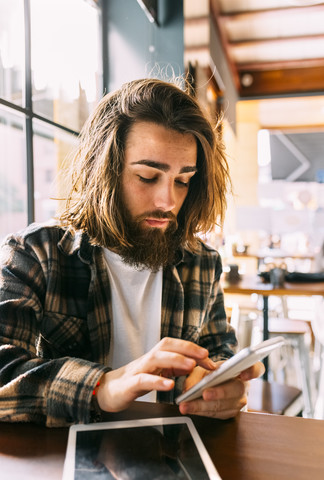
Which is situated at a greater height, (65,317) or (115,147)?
(115,147)

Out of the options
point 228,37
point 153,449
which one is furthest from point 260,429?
point 228,37

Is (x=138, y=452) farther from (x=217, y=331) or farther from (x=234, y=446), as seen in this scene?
(x=217, y=331)

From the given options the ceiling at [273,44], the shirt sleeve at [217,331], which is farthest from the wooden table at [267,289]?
the ceiling at [273,44]

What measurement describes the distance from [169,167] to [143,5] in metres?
1.79

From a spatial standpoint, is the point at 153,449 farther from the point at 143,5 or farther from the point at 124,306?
the point at 143,5

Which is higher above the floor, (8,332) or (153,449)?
(8,332)

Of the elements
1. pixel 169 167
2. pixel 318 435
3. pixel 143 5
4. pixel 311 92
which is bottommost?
pixel 318 435

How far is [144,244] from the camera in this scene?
118 centimetres

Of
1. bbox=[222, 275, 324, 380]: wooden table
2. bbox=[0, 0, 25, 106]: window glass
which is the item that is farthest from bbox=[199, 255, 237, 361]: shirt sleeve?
→ bbox=[222, 275, 324, 380]: wooden table

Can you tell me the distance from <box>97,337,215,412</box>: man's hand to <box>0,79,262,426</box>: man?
0.75ft

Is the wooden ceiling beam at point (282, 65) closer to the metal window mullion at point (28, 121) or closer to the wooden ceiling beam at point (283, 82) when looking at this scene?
the wooden ceiling beam at point (283, 82)

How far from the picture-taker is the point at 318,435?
0.70m

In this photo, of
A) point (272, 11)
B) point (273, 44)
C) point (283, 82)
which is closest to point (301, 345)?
point (272, 11)

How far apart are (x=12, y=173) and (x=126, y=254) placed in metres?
0.64
